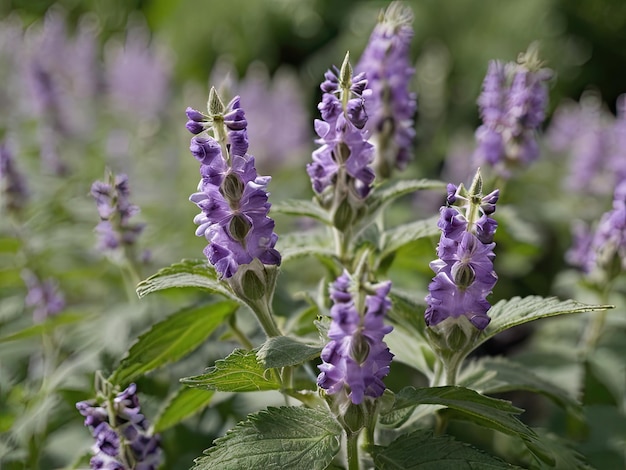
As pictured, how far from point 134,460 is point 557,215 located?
65.1 inches

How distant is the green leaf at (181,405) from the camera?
972 mm

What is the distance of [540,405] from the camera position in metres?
2.20

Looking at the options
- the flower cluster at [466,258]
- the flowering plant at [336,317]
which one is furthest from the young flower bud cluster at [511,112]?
the flower cluster at [466,258]

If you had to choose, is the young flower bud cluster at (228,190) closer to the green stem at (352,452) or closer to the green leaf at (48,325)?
the green stem at (352,452)

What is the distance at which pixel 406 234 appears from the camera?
1.06 m

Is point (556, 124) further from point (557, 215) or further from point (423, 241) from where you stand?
point (423, 241)

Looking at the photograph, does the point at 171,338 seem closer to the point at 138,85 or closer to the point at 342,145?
the point at 342,145

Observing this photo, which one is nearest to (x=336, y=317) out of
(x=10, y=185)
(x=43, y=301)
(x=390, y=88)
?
(x=390, y=88)

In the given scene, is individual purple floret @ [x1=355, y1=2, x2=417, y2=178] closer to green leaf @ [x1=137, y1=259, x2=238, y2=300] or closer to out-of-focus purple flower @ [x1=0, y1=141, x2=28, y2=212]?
green leaf @ [x1=137, y1=259, x2=238, y2=300]

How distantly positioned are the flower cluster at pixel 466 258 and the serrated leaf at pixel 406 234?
0.22m

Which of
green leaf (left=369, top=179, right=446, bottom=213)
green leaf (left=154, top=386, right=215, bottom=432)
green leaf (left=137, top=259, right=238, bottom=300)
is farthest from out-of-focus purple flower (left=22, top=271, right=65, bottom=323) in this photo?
green leaf (left=369, top=179, right=446, bottom=213)

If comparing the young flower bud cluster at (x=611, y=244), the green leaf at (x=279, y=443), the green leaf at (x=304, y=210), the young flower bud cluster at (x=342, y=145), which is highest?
the young flower bud cluster at (x=342, y=145)

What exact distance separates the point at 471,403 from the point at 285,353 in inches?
8.1

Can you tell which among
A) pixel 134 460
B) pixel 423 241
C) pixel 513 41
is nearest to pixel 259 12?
pixel 513 41
